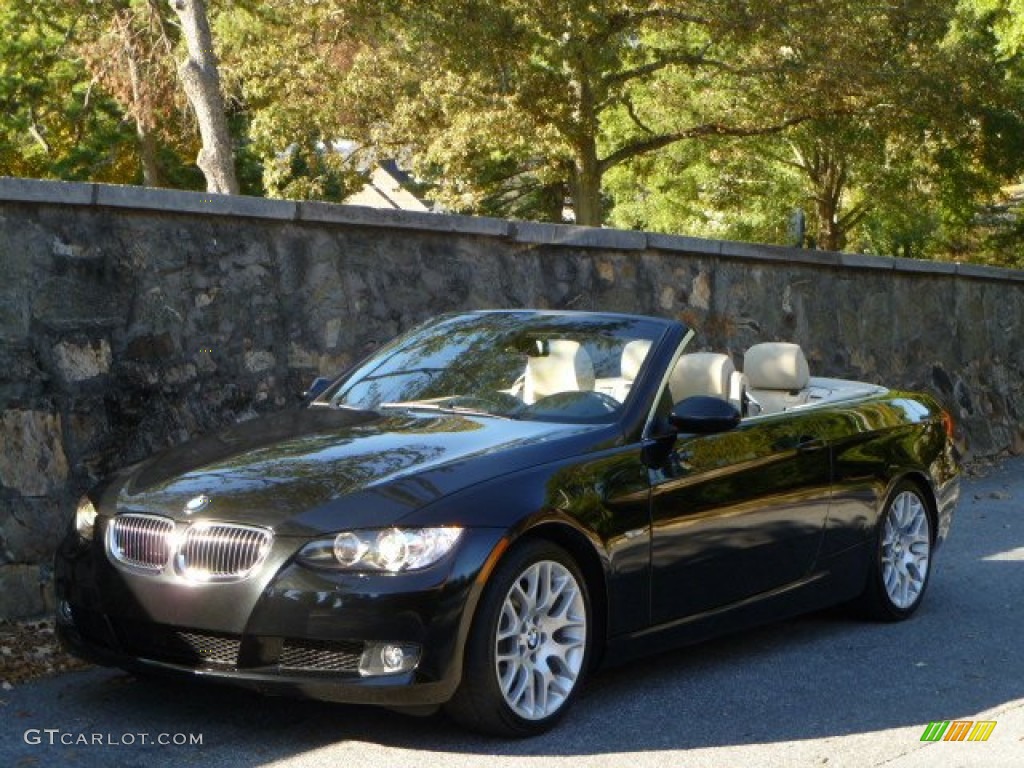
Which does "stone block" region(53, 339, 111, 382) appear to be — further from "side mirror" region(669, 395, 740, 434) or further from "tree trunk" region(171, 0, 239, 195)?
"tree trunk" region(171, 0, 239, 195)

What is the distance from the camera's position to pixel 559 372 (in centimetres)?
683

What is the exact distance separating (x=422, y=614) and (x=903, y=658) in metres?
2.82

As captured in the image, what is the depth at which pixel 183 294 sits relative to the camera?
30.0 ft

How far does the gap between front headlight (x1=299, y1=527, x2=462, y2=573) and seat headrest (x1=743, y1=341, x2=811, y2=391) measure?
308 centimetres

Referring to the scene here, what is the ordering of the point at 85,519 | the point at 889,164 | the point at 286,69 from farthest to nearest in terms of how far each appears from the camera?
the point at 889,164
the point at 286,69
the point at 85,519

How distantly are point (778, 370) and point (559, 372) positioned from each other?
172cm

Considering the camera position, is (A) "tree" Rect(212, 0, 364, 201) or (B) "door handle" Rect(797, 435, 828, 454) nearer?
Answer: (B) "door handle" Rect(797, 435, 828, 454)

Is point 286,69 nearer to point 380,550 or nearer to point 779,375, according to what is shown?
point 779,375

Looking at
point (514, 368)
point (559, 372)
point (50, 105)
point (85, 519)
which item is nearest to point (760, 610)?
point (559, 372)

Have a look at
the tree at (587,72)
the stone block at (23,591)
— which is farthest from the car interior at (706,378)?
the tree at (587,72)

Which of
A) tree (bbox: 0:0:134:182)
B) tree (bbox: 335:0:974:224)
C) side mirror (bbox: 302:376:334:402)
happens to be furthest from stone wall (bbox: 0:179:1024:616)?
tree (bbox: 0:0:134:182)

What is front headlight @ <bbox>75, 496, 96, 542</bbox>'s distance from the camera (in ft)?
19.4

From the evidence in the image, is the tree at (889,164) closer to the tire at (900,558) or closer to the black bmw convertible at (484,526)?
the tire at (900,558)

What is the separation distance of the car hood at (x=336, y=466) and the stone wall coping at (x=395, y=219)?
239cm
